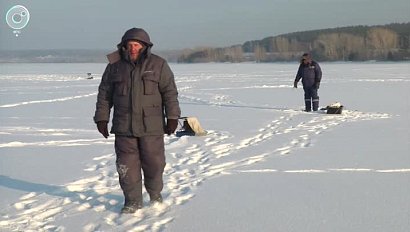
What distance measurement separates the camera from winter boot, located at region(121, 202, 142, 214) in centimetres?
445

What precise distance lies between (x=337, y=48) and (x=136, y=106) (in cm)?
10506

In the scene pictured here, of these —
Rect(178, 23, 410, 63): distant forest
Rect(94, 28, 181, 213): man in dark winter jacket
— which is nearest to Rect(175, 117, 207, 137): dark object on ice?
Rect(94, 28, 181, 213): man in dark winter jacket

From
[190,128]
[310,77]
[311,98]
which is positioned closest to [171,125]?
[190,128]

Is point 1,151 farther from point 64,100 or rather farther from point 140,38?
point 64,100

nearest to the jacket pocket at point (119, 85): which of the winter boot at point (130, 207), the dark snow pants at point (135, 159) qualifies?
the dark snow pants at point (135, 159)

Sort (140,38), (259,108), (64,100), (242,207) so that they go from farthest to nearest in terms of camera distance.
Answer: (64,100) < (259,108) < (242,207) < (140,38)

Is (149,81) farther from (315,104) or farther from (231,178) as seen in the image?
(315,104)

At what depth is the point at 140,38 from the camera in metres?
4.23

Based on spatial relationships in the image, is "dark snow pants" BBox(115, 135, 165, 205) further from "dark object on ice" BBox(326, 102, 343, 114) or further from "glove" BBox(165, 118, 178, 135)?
"dark object on ice" BBox(326, 102, 343, 114)

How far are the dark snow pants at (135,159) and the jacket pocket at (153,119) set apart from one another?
0.08m

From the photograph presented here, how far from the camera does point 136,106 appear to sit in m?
4.37

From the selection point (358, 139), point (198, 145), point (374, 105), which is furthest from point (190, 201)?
point (374, 105)

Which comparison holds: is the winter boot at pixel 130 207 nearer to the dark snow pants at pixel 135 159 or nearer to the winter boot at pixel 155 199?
the dark snow pants at pixel 135 159

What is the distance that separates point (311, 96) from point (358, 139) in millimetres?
4807
